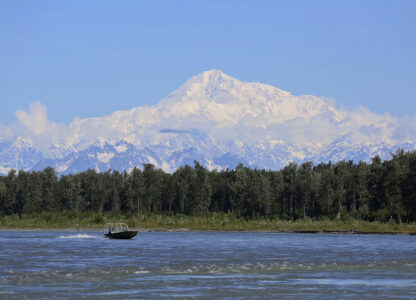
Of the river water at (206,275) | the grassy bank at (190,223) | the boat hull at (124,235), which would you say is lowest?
the river water at (206,275)

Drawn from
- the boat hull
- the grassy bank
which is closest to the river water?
the boat hull

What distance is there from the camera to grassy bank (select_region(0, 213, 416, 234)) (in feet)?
527

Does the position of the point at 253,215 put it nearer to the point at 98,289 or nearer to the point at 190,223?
the point at 190,223

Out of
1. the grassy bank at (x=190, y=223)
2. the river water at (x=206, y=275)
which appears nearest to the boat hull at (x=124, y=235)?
the river water at (x=206, y=275)

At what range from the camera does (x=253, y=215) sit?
194m

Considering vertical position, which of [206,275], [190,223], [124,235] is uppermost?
[190,223]

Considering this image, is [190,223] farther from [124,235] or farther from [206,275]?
[206,275]

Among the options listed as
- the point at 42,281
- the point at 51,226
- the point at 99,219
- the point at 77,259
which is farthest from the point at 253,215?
the point at 42,281

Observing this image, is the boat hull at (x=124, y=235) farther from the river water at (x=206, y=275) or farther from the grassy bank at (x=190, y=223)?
the grassy bank at (x=190, y=223)

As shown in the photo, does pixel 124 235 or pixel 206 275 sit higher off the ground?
pixel 124 235

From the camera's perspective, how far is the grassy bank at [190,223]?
527ft

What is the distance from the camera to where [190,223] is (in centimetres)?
18088

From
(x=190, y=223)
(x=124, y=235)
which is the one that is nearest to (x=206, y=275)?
(x=124, y=235)

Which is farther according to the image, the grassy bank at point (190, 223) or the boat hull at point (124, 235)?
the grassy bank at point (190, 223)
